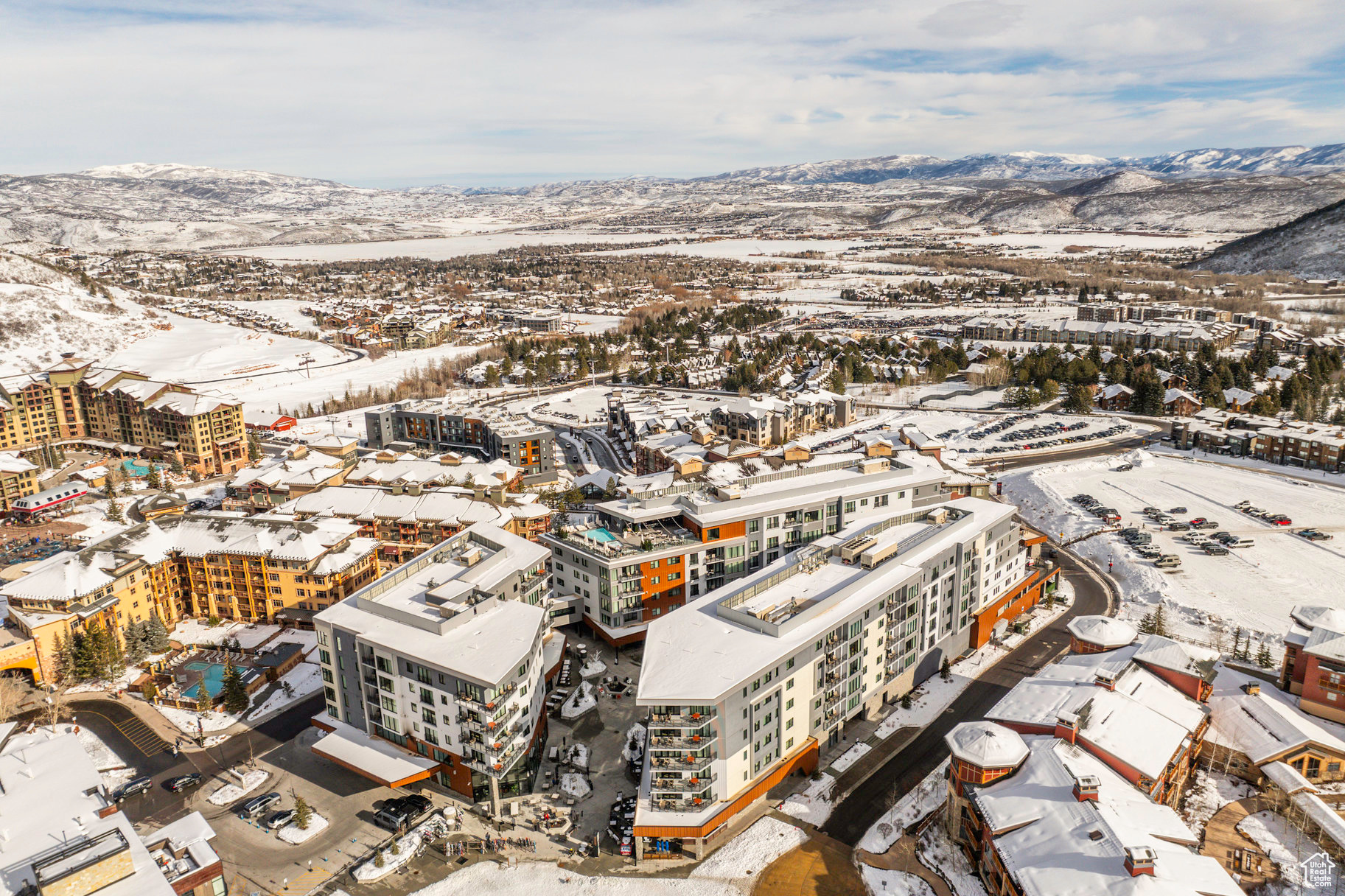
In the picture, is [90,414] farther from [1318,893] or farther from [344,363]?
[1318,893]

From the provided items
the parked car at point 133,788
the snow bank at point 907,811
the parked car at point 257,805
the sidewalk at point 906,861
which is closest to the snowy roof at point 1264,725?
the snow bank at point 907,811

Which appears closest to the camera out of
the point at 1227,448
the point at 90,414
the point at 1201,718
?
the point at 1201,718

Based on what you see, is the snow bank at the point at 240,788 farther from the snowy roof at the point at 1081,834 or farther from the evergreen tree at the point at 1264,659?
the evergreen tree at the point at 1264,659

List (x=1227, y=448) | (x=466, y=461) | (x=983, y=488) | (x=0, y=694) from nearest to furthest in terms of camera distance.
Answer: (x=0, y=694) → (x=983, y=488) → (x=466, y=461) → (x=1227, y=448)

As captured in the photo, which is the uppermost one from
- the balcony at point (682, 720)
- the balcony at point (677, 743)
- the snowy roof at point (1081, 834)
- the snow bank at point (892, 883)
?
the balcony at point (682, 720)

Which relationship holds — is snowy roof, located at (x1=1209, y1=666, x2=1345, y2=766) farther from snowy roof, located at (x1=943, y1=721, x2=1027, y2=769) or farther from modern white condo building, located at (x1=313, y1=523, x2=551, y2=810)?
modern white condo building, located at (x1=313, y1=523, x2=551, y2=810)

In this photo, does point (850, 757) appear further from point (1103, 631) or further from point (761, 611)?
point (1103, 631)

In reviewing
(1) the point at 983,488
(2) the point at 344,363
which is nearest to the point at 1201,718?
(1) the point at 983,488
